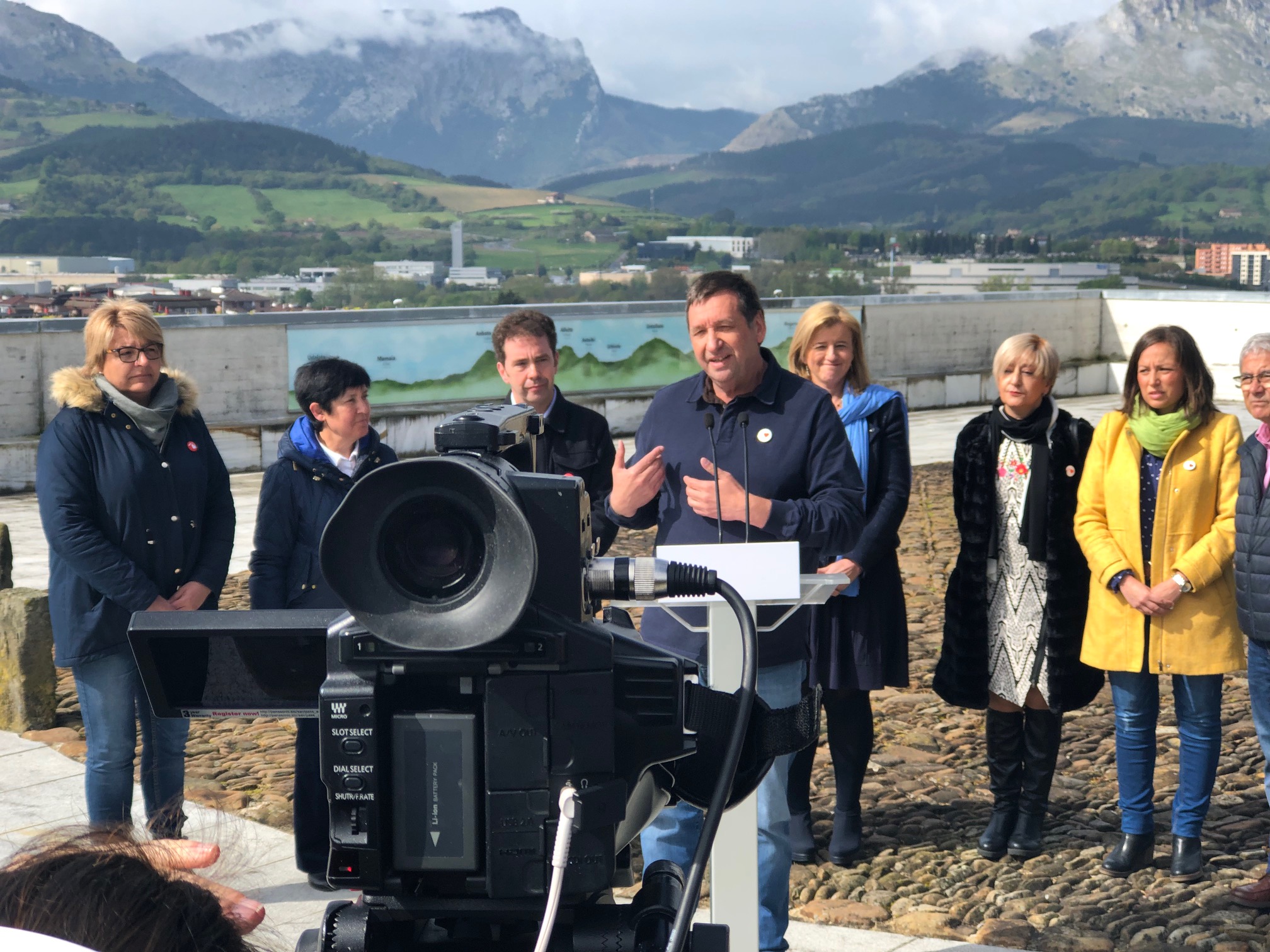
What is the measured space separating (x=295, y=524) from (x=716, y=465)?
1823mm

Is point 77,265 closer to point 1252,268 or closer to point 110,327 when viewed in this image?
point 1252,268

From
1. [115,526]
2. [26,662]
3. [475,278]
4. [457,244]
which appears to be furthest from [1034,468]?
[457,244]

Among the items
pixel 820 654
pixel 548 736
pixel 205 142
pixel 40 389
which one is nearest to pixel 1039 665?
pixel 820 654

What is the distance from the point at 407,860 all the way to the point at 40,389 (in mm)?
15755

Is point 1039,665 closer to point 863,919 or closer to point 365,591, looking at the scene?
point 863,919

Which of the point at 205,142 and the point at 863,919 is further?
the point at 205,142

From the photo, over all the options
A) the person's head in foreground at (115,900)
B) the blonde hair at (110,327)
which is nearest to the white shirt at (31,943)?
the person's head in foreground at (115,900)

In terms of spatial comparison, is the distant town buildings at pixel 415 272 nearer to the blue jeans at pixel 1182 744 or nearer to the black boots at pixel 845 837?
the black boots at pixel 845 837

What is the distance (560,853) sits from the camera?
161 cm

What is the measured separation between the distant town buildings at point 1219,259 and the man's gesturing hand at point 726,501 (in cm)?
3260

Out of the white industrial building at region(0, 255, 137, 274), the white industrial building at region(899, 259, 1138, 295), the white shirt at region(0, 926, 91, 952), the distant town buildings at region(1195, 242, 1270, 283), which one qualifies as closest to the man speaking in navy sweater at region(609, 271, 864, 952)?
the white shirt at region(0, 926, 91, 952)

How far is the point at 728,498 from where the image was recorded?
349 centimetres

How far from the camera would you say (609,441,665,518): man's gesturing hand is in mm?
3471

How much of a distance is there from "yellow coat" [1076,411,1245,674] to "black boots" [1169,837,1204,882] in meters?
0.63
